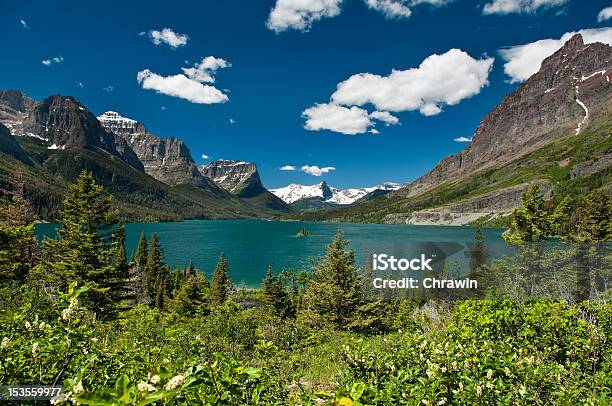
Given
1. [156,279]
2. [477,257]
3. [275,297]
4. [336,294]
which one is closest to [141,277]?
[156,279]

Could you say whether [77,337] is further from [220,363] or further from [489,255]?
[489,255]

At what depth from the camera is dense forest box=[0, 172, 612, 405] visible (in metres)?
2.98

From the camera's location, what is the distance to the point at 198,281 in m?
47.7

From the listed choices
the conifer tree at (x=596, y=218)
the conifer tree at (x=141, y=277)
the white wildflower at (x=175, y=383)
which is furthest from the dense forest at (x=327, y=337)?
the conifer tree at (x=141, y=277)

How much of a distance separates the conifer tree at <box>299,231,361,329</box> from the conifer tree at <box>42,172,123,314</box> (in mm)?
15149

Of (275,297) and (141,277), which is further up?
(275,297)

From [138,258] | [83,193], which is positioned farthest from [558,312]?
[138,258]

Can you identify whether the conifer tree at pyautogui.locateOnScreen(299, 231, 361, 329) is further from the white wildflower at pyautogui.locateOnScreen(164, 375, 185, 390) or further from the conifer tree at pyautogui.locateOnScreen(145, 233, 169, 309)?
the conifer tree at pyautogui.locateOnScreen(145, 233, 169, 309)

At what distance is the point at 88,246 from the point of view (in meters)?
25.1

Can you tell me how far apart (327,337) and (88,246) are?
18411 mm

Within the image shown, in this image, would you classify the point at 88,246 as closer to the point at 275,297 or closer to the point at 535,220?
the point at 275,297

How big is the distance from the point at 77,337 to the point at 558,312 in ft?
27.3

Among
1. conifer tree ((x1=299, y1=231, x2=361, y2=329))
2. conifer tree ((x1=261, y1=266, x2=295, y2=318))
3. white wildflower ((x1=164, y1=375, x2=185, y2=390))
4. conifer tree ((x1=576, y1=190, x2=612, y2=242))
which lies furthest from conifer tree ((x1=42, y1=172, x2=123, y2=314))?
conifer tree ((x1=576, y1=190, x2=612, y2=242))

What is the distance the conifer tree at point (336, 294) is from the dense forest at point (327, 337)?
0.33ft
